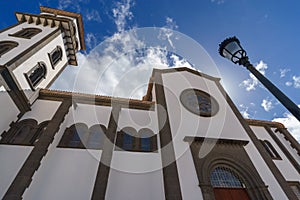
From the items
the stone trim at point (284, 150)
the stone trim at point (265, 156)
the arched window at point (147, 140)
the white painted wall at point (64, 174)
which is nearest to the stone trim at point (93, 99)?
the arched window at point (147, 140)

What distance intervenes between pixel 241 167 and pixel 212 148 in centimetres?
170

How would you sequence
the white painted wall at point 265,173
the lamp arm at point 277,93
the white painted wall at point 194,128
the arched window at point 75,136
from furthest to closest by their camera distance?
the arched window at point 75,136, the white painted wall at point 265,173, the white painted wall at point 194,128, the lamp arm at point 277,93

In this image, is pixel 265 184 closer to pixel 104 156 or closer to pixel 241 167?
pixel 241 167

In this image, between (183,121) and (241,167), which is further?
(183,121)

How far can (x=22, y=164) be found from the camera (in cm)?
787

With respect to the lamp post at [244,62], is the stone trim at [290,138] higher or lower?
higher

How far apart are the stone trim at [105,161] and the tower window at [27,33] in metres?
9.89

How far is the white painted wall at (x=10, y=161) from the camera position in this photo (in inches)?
286

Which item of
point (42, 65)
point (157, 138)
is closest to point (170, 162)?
point (157, 138)

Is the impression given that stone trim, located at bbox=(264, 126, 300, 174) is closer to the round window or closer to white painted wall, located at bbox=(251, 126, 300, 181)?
white painted wall, located at bbox=(251, 126, 300, 181)

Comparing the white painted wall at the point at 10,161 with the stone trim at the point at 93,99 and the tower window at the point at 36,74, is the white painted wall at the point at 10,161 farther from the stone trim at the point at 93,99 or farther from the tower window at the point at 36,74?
the tower window at the point at 36,74

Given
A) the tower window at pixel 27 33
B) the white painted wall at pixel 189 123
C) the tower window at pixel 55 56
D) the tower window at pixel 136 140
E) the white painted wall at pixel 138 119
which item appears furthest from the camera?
the tower window at pixel 55 56

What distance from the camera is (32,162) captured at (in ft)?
25.4

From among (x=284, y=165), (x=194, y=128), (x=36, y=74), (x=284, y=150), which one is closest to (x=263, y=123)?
(x=284, y=150)
